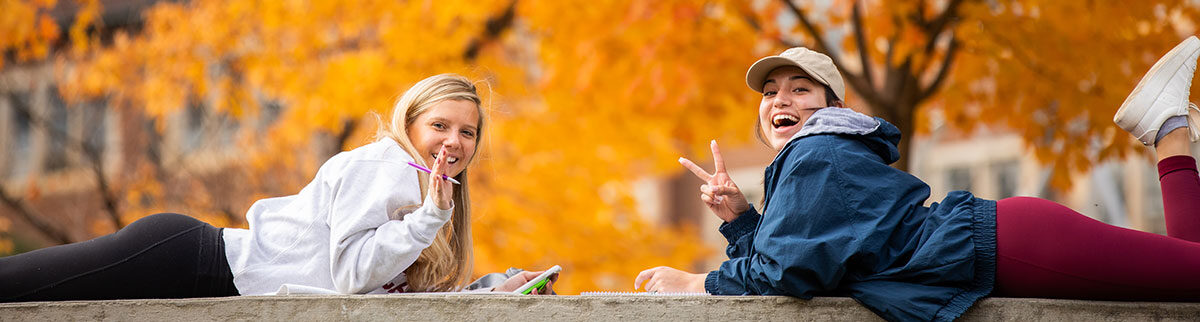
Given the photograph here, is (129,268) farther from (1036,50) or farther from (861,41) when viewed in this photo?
(1036,50)

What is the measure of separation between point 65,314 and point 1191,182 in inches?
132

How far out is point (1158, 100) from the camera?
353 centimetres

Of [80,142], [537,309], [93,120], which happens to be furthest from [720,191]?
[93,120]

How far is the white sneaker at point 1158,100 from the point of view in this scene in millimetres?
3512

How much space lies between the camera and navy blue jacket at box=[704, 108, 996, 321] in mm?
3180

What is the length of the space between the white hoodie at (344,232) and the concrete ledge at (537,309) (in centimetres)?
15

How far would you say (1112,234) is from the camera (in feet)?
10.5

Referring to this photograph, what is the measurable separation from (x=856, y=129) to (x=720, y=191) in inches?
20.2

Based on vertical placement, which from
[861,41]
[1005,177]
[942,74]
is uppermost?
[1005,177]

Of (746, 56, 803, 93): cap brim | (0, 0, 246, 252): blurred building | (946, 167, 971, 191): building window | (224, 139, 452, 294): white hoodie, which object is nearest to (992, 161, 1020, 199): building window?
(946, 167, 971, 191): building window

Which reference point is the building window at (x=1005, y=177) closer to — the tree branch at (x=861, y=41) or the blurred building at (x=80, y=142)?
the tree branch at (x=861, y=41)

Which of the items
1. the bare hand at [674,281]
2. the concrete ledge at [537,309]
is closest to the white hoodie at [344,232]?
the concrete ledge at [537,309]

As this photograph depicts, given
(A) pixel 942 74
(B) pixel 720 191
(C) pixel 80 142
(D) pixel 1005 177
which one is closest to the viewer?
(B) pixel 720 191

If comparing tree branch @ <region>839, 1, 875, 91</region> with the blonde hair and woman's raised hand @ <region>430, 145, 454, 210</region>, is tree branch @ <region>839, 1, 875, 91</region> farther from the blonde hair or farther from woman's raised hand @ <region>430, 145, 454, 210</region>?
woman's raised hand @ <region>430, 145, 454, 210</region>
